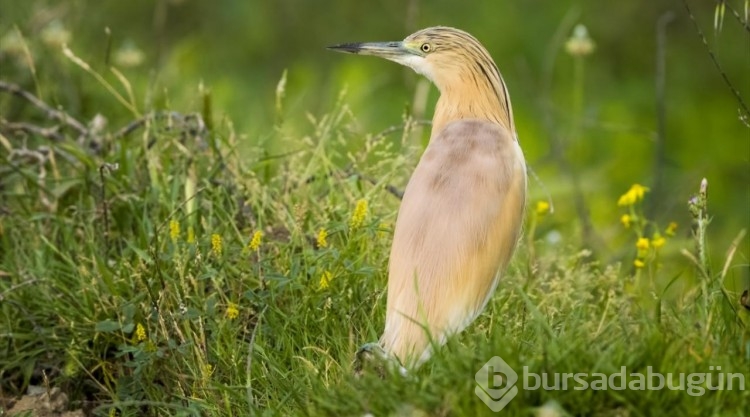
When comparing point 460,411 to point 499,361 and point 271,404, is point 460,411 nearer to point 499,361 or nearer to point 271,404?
point 499,361

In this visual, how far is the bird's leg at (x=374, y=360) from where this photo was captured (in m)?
4.17

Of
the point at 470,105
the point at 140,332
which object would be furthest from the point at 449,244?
the point at 140,332

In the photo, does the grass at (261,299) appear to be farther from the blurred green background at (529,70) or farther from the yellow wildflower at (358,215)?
the blurred green background at (529,70)

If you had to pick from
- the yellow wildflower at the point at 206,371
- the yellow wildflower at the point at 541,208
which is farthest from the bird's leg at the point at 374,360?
the yellow wildflower at the point at 541,208

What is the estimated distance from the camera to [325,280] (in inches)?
196

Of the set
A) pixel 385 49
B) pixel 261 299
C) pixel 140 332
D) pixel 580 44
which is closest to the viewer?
pixel 140 332

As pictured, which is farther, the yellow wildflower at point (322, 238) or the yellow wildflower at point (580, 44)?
the yellow wildflower at point (580, 44)

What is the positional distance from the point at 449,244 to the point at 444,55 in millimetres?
826

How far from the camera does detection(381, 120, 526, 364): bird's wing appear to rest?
14.4 ft

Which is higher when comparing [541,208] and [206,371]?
[541,208]

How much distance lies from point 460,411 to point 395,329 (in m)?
0.68

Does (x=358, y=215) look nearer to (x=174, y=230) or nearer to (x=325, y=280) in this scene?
(x=325, y=280)

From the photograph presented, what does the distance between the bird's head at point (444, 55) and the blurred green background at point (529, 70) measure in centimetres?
253

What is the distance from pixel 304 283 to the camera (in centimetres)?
513
